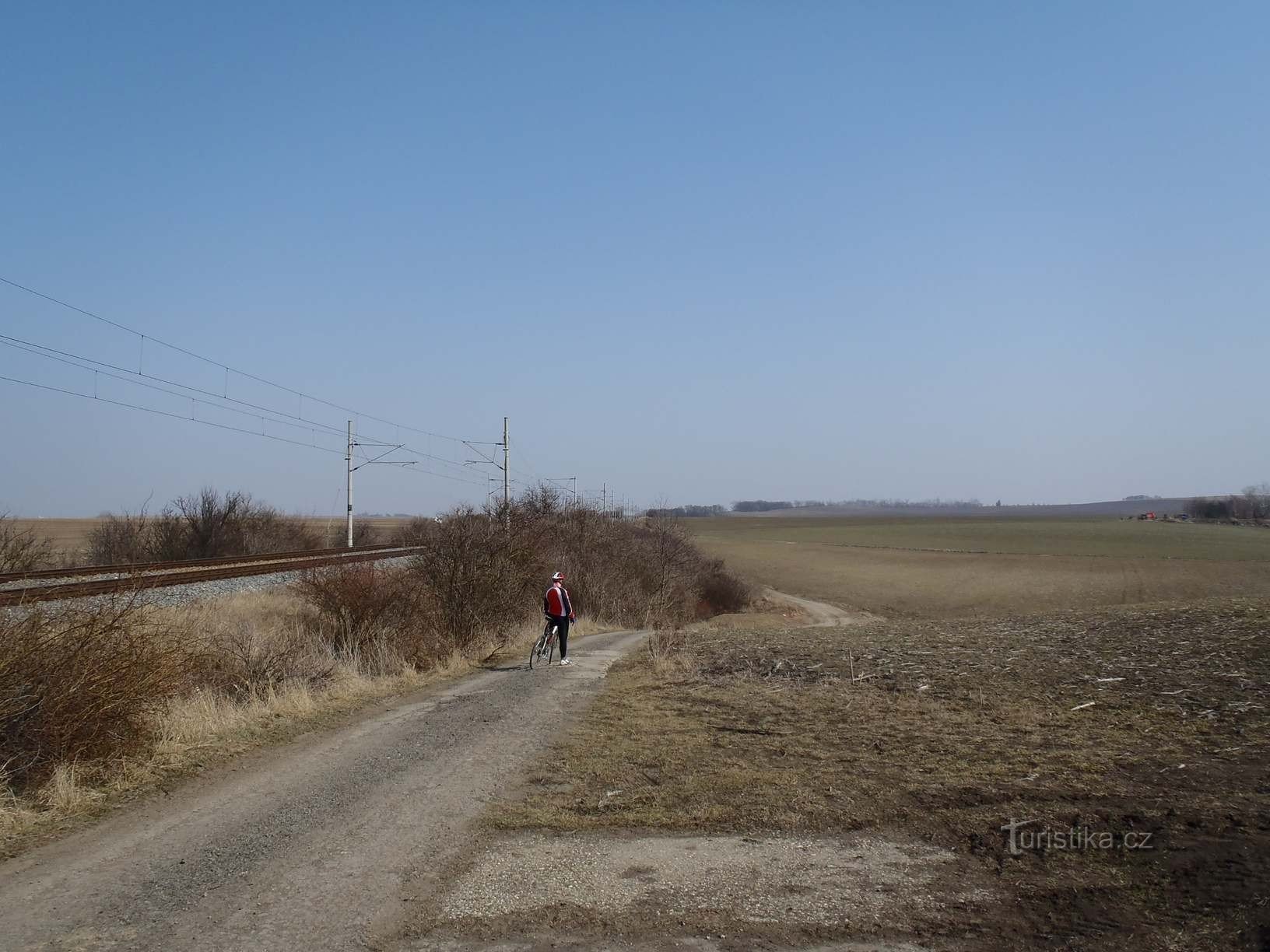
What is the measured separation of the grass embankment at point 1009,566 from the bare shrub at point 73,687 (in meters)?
32.5

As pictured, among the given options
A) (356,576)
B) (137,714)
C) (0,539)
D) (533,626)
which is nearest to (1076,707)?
(137,714)

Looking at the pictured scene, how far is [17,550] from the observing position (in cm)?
2928

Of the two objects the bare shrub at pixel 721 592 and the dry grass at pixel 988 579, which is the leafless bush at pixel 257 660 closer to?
the dry grass at pixel 988 579

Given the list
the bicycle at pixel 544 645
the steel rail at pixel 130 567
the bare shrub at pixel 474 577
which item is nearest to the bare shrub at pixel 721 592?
the steel rail at pixel 130 567

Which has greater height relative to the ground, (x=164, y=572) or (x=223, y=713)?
(x=164, y=572)

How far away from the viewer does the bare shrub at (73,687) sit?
859 cm

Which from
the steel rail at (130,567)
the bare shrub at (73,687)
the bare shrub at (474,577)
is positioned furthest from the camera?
the bare shrub at (474,577)

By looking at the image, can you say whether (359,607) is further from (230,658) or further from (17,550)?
(17,550)

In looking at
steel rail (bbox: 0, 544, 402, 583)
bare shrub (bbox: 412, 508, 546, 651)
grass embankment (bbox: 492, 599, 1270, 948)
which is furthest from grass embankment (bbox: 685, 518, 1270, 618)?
steel rail (bbox: 0, 544, 402, 583)

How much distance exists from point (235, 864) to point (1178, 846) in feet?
20.8

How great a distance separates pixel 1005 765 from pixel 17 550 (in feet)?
99.7

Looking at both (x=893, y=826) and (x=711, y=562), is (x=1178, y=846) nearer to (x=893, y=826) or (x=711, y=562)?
(x=893, y=826)

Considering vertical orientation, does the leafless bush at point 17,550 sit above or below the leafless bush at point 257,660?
above

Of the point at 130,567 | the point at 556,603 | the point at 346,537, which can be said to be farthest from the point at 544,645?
the point at 346,537
